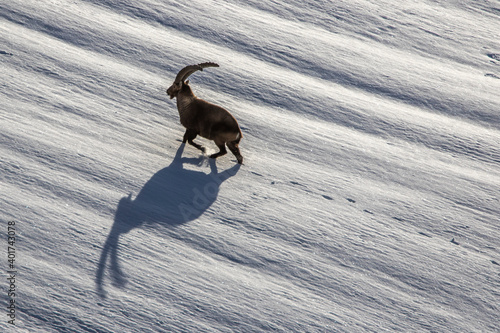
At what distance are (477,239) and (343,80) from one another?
122 inches

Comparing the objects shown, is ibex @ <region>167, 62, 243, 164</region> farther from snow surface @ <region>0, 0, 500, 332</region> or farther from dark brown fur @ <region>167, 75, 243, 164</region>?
snow surface @ <region>0, 0, 500, 332</region>

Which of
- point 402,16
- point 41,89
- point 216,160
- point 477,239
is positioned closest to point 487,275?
point 477,239

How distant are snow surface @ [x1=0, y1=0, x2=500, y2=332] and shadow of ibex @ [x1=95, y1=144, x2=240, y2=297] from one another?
0.02 meters

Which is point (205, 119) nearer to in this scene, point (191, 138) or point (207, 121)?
point (207, 121)

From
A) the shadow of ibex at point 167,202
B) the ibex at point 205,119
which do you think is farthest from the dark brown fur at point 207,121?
the shadow of ibex at point 167,202

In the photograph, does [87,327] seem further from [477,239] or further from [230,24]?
[230,24]

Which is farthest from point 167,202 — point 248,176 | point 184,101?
point 184,101

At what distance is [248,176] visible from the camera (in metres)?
4.80

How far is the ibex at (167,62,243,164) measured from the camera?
449 centimetres

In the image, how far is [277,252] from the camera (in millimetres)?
4059

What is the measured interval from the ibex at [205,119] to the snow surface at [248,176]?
11.8 inches

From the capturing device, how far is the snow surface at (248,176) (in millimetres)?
3605

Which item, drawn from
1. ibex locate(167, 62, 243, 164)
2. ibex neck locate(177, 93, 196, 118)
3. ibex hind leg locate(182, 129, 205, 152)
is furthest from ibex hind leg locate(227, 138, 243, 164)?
ibex neck locate(177, 93, 196, 118)

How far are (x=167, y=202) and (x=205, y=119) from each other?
34.3 inches
